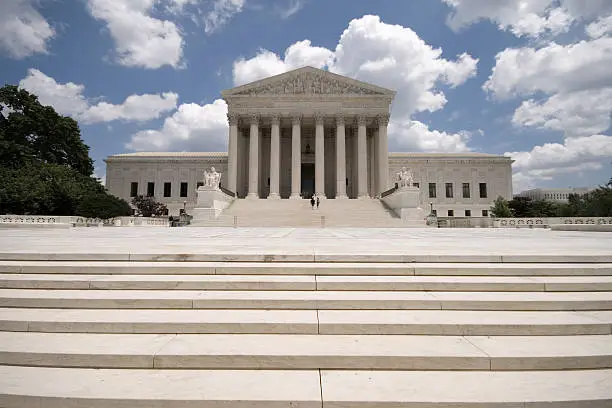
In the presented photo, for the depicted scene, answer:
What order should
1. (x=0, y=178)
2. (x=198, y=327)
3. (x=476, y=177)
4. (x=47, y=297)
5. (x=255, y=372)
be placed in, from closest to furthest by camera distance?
(x=255, y=372) → (x=198, y=327) → (x=47, y=297) → (x=0, y=178) → (x=476, y=177)

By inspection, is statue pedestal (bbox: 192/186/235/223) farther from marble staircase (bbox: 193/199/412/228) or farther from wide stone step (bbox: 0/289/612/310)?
wide stone step (bbox: 0/289/612/310)

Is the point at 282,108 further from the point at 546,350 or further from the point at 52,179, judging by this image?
the point at 546,350

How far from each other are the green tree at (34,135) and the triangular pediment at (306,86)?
19441 millimetres

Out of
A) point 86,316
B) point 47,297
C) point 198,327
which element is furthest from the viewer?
point 47,297

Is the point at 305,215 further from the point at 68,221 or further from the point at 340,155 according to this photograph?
the point at 68,221

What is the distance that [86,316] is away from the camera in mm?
4082

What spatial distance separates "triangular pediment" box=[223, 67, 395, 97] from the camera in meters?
44.0

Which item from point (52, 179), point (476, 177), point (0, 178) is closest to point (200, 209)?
point (52, 179)

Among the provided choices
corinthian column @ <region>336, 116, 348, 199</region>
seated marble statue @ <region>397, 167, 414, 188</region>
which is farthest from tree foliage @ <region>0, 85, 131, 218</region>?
seated marble statue @ <region>397, 167, 414, 188</region>

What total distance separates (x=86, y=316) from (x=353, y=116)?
42.9 m

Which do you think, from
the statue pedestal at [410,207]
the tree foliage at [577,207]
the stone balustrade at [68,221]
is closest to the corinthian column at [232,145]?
the stone balustrade at [68,221]

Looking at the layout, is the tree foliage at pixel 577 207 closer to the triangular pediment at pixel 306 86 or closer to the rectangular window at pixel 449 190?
the rectangular window at pixel 449 190

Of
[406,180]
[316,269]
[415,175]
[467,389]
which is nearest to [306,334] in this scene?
[316,269]

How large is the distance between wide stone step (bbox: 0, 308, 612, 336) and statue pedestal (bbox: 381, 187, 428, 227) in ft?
83.4
